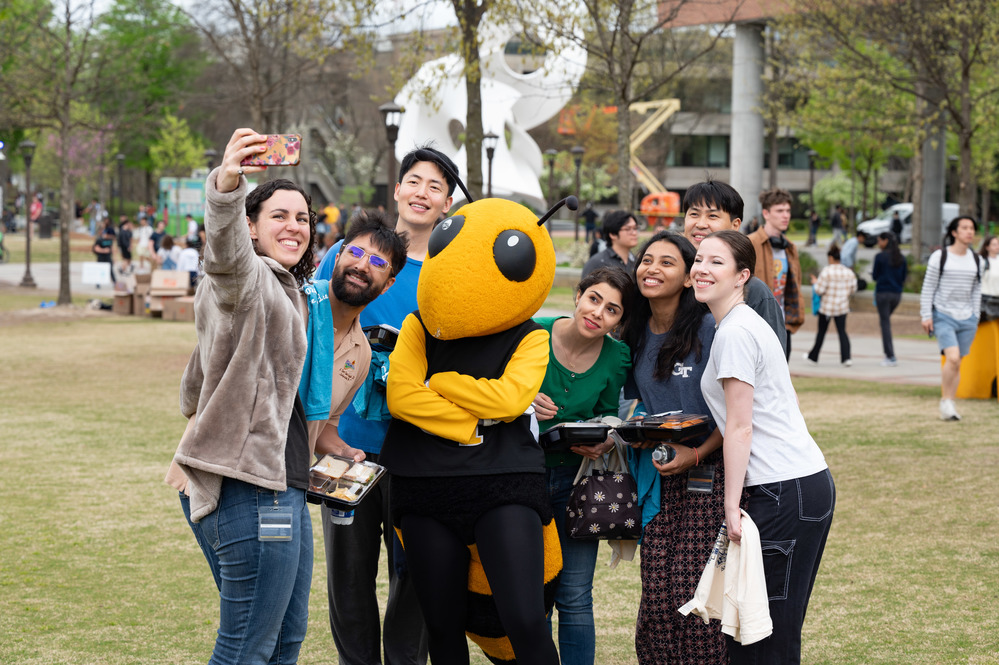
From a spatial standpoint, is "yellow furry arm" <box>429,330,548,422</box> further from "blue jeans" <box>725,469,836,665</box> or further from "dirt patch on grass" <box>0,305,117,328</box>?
"dirt patch on grass" <box>0,305,117,328</box>

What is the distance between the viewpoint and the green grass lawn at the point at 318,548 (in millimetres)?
4959

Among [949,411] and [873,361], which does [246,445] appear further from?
[873,361]

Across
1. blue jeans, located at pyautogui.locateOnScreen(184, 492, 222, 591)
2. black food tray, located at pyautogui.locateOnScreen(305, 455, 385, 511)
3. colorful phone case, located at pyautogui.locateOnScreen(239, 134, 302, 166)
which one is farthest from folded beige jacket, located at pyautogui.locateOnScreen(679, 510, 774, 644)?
colorful phone case, located at pyautogui.locateOnScreen(239, 134, 302, 166)

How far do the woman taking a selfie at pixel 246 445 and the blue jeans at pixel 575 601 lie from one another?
1093mm

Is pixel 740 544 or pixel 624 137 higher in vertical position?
pixel 624 137

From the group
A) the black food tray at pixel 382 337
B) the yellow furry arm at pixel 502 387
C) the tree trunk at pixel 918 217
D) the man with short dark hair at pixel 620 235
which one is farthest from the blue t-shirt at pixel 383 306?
the tree trunk at pixel 918 217

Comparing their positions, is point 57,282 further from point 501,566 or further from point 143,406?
point 501,566

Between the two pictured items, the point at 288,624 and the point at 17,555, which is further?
the point at 17,555

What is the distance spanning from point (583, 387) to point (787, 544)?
0.95m

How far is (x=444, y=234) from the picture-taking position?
12.1ft

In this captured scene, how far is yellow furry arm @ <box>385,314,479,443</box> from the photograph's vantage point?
11.6 ft

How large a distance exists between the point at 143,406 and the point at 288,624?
876 centimetres

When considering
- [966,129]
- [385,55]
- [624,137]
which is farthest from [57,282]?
[385,55]

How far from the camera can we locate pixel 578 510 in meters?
3.93
